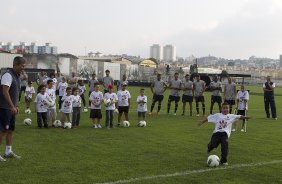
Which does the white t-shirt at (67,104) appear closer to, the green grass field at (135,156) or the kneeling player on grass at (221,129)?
the green grass field at (135,156)

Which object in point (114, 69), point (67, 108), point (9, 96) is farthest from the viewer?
point (114, 69)

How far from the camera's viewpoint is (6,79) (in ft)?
30.1

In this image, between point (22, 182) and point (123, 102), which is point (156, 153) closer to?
point (22, 182)

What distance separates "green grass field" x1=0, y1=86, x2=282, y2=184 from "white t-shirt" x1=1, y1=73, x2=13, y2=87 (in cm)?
173

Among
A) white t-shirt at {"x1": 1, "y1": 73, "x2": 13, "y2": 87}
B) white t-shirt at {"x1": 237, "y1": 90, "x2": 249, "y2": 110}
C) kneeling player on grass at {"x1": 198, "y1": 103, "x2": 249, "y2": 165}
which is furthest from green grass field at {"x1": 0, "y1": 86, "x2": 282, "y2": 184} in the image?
white t-shirt at {"x1": 1, "y1": 73, "x2": 13, "y2": 87}

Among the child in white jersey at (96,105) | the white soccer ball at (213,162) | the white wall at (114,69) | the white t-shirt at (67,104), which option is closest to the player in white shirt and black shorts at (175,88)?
the child in white jersey at (96,105)

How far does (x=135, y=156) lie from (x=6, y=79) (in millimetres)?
3587

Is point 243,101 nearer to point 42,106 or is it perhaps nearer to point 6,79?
point 42,106

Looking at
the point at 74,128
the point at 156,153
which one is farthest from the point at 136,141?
the point at 74,128

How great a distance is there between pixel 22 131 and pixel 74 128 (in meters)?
1.97

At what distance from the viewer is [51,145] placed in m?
11.9

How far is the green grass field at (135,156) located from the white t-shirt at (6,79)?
173cm

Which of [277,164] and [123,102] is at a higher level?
[123,102]

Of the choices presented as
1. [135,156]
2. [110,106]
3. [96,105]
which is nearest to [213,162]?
[135,156]
